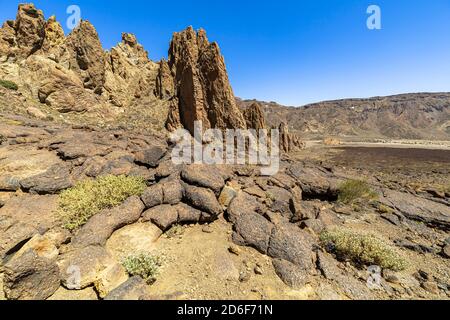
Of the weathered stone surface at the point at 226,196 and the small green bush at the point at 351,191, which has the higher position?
the weathered stone surface at the point at 226,196

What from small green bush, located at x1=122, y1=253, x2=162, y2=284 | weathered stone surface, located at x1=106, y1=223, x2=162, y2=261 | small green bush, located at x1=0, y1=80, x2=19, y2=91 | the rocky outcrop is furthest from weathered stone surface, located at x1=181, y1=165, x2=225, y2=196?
the rocky outcrop

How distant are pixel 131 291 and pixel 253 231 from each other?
343 centimetres

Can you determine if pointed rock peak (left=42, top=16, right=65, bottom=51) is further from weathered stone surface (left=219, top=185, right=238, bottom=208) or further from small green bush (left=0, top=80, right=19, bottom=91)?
weathered stone surface (left=219, top=185, right=238, bottom=208)

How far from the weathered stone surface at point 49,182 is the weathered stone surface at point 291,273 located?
24.2 feet

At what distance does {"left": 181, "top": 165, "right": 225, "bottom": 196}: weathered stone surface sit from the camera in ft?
23.3

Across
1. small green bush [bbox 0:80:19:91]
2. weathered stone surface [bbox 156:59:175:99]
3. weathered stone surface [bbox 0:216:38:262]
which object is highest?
weathered stone surface [bbox 156:59:175:99]

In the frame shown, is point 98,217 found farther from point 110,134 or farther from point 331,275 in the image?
point 110,134

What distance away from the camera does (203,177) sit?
7289 mm

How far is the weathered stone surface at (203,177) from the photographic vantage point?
7.11 metres

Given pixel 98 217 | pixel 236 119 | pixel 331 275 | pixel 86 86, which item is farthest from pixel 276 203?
pixel 86 86

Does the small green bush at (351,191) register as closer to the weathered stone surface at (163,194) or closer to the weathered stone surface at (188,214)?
the weathered stone surface at (188,214)

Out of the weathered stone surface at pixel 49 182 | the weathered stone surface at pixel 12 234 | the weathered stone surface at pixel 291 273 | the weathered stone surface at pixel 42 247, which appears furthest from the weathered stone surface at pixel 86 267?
the weathered stone surface at pixel 291 273

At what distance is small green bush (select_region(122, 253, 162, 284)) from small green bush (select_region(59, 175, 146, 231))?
7.11 feet

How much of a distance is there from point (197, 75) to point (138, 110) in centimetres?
1134
